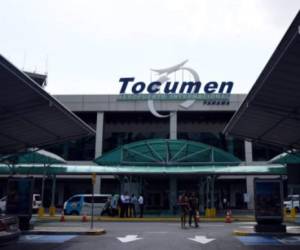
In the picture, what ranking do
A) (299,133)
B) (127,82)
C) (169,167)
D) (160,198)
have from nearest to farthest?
(299,133) → (169,167) → (160,198) → (127,82)

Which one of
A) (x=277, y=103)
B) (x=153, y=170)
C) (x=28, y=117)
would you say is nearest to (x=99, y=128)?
(x=153, y=170)

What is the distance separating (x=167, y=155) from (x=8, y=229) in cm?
2419

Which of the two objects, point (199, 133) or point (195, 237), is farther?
point (199, 133)

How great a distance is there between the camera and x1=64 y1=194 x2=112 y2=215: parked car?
33094mm

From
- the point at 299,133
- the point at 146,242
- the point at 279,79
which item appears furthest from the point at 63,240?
the point at 299,133

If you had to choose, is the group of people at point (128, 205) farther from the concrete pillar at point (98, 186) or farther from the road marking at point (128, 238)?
the concrete pillar at point (98, 186)

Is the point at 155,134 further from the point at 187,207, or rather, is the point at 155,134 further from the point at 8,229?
the point at 8,229

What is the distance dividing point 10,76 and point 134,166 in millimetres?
23862

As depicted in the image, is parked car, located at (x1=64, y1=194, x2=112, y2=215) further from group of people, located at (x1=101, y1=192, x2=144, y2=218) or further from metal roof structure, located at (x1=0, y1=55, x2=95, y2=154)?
metal roof structure, located at (x1=0, y1=55, x2=95, y2=154)

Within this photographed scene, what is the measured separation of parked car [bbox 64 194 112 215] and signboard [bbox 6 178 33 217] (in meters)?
14.8

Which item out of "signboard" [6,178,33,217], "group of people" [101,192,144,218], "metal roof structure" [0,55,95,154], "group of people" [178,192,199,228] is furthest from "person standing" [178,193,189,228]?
"group of people" [101,192,144,218]

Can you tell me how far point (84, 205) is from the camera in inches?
1305

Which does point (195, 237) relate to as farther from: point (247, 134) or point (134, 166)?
point (134, 166)

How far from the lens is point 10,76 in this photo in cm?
1152
